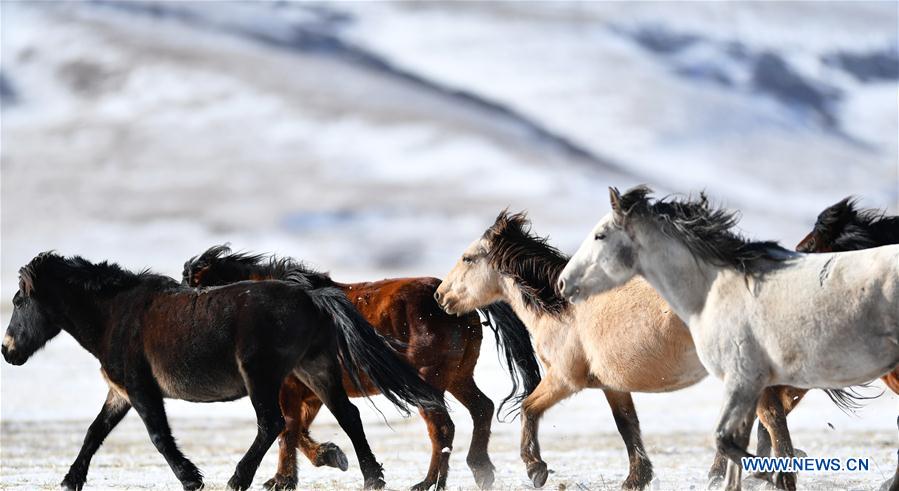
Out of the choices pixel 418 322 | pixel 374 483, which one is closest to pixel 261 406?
pixel 374 483

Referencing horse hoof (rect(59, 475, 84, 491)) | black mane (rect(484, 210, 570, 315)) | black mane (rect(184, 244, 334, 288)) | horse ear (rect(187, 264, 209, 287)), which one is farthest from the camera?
horse ear (rect(187, 264, 209, 287))

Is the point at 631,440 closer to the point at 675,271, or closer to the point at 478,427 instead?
the point at 478,427

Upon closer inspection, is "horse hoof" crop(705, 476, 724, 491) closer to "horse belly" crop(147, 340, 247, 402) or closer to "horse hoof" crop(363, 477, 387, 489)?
"horse hoof" crop(363, 477, 387, 489)

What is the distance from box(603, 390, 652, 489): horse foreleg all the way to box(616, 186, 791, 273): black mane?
7.36ft

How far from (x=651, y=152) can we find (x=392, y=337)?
120390mm

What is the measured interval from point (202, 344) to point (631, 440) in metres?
3.52

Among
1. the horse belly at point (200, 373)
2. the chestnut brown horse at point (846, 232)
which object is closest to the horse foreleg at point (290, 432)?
the horse belly at point (200, 373)

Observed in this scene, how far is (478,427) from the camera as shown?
10.2 meters

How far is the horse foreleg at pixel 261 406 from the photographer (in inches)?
321


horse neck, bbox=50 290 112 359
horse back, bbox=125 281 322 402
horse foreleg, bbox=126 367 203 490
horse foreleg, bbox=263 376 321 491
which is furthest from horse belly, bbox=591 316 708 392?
horse neck, bbox=50 290 112 359

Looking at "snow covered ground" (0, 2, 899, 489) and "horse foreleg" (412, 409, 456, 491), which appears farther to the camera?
"snow covered ground" (0, 2, 899, 489)

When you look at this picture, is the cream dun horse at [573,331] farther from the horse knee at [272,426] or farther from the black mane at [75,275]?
the black mane at [75,275]

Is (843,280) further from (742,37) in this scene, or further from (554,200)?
(742,37)

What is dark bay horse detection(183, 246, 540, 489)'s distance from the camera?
9523mm
